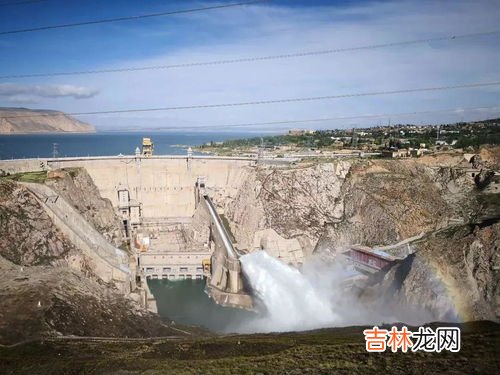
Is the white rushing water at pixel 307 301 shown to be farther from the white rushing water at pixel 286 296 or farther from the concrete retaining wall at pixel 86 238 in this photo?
the concrete retaining wall at pixel 86 238

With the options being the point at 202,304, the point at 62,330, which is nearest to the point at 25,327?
the point at 62,330

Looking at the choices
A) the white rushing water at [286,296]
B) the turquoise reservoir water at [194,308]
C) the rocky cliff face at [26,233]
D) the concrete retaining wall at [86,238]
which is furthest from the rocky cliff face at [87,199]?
the white rushing water at [286,296]

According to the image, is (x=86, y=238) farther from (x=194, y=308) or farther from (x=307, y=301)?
(x=307, y=301)

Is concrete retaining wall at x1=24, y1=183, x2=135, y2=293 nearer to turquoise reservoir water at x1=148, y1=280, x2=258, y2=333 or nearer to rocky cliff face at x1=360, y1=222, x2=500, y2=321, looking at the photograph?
turquoise reservoir water at x1=148, y1=280, x2=258, y2=333

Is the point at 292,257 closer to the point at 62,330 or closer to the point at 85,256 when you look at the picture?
the point at 85,256

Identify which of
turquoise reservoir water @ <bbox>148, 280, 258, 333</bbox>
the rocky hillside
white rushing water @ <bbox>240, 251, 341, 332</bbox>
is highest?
the rocky hillside

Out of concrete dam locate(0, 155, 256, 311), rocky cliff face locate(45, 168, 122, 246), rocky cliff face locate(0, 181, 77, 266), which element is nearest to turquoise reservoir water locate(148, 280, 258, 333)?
concrete dam locate(0, 155, 256, 311)

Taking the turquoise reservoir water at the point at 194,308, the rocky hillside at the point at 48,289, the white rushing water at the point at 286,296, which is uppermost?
the rocky hillside at the point at 48,289
